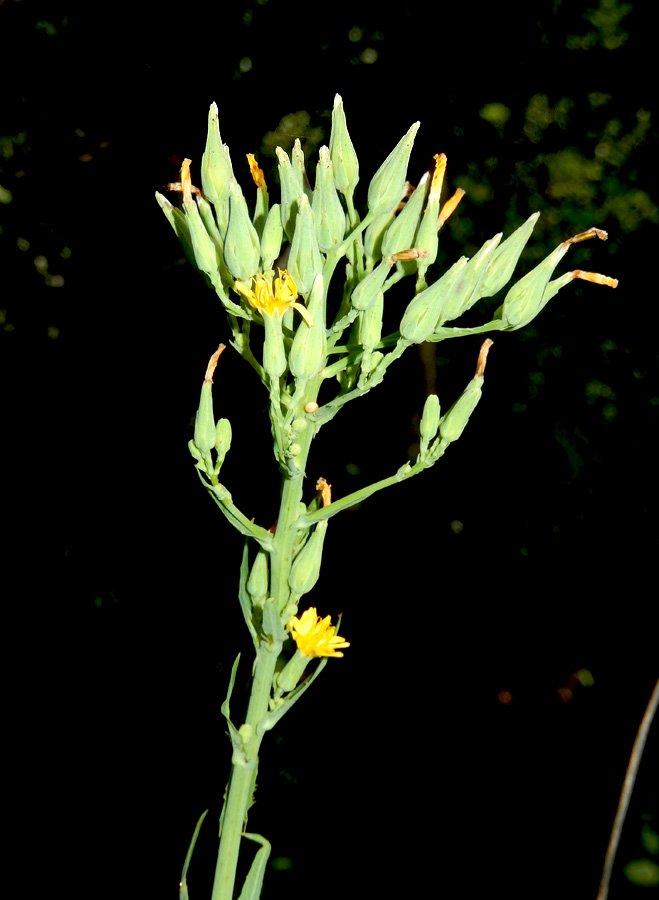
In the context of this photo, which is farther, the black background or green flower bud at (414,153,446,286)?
the black background

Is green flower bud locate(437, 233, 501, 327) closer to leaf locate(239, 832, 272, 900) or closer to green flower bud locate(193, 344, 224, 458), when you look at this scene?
green flower bud locate(193, 344, 224, 458)

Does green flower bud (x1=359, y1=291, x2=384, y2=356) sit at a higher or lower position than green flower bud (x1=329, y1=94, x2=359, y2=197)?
lower

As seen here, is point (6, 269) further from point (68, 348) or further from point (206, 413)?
point (206, 413)

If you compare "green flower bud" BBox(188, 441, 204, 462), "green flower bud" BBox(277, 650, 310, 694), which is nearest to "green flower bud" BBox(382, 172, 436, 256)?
"green flower bud" BBox(188, 441, 204, 462)

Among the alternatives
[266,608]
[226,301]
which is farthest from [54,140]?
[266,608]

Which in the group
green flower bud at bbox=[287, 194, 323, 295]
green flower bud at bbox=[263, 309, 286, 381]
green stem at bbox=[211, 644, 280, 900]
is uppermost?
green flower bud at bbox=[287, 194, 323, 295]

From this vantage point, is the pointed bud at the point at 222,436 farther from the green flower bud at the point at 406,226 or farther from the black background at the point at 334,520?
the black background at the point at 334,520
